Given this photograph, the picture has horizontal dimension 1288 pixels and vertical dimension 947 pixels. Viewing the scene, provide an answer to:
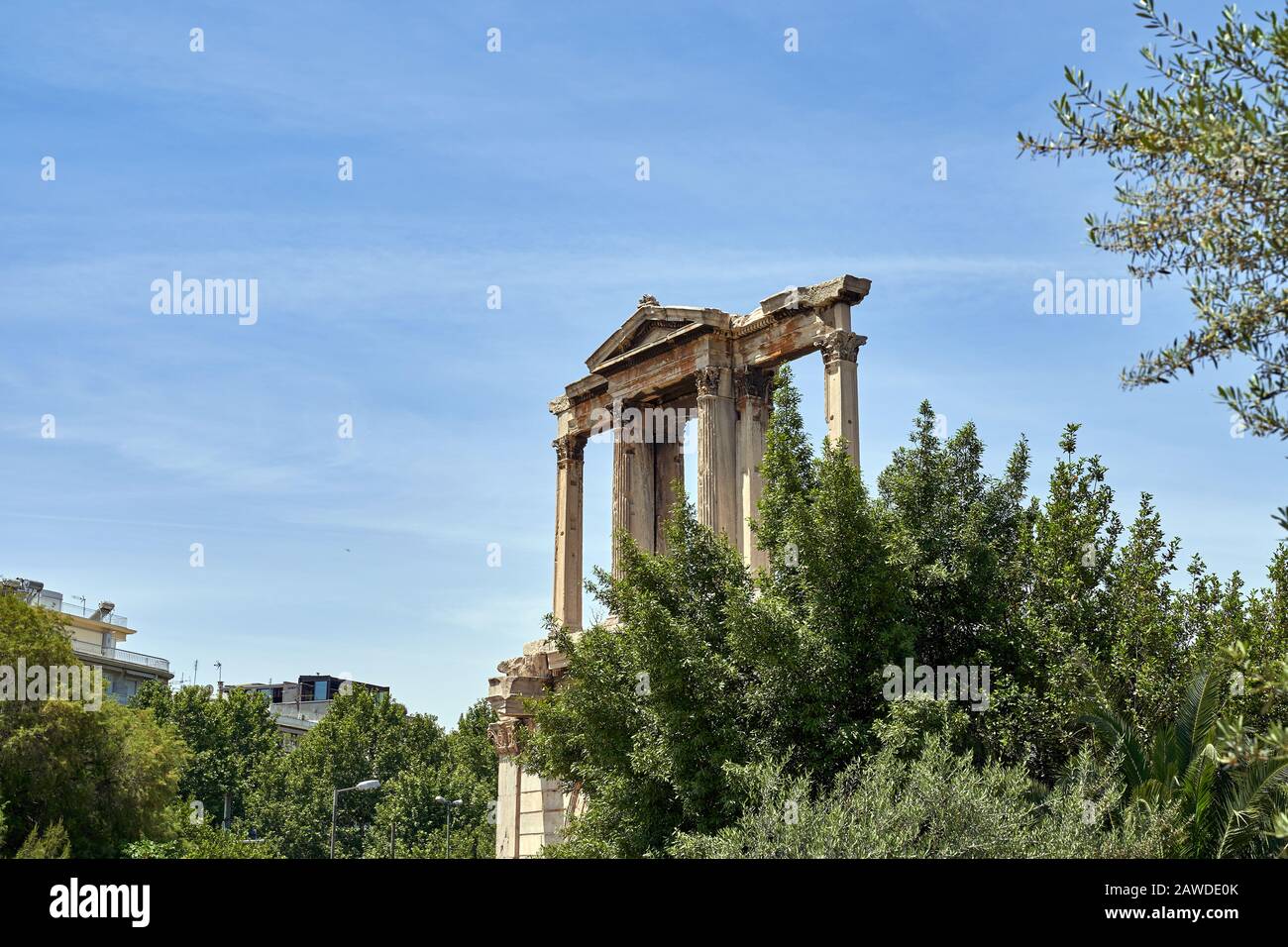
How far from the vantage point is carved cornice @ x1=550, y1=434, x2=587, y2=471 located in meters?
46.2

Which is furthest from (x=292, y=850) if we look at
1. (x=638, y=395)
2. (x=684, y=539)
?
(x=684, y=539)

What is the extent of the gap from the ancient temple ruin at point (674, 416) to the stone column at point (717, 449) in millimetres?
27

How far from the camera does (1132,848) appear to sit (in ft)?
56.5

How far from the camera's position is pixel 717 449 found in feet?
126

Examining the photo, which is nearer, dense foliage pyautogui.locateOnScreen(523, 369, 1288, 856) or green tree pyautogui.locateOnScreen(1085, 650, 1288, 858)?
green tree pyautogui.locateOnScreen(1085, 650, 1288, 858)

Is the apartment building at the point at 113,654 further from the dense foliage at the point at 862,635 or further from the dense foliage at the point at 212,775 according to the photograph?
the dense foliage at the point at 862,635

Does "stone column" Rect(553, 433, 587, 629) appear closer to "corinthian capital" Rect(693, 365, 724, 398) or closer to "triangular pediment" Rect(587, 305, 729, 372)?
"triangular pediment" Rect(587, 305, 729, 372)

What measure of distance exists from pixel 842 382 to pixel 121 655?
197 feet

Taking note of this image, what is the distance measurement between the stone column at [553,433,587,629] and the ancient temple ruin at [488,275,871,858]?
0.22ft

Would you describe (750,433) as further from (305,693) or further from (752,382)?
(305,693)

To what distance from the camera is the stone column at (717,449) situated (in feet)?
125

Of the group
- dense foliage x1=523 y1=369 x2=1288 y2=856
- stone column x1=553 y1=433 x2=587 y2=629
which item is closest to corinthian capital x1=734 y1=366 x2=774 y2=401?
stone column x1=553 y1=433 x2=587 y2=629

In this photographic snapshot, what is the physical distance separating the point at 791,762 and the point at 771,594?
3.05m

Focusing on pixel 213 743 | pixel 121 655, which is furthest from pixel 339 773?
pixel 121 655
